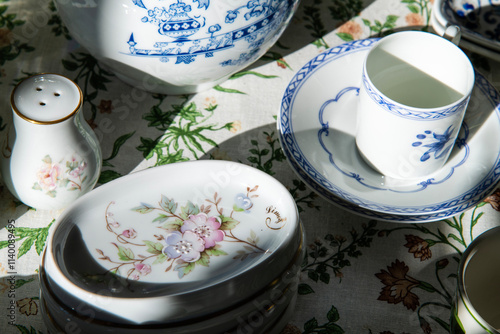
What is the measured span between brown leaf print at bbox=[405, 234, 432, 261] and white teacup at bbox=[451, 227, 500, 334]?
0.06 m

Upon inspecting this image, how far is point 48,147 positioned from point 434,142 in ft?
1.10

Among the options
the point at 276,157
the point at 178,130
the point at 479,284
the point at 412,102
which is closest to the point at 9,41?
Result: the point at 178,130

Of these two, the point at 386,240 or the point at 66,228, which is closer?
the point at 66,228

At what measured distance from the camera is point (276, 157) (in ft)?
2.06

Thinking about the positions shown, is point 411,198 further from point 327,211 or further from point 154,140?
point 154,140

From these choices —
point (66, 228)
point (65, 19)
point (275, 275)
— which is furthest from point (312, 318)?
point (65, 19)

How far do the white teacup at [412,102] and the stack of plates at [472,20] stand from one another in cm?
9

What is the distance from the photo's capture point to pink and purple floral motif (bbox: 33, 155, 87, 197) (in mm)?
532

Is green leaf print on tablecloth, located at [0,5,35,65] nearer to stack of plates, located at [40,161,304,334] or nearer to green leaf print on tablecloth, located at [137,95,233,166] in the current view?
green leaf print on tablecloth, located at [137,95,233,166]

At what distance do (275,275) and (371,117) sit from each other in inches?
7.3

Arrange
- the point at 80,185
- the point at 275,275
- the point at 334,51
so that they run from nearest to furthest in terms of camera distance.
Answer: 1. the point at 275,275
2. the point at 80,185
3. the point at 334,51

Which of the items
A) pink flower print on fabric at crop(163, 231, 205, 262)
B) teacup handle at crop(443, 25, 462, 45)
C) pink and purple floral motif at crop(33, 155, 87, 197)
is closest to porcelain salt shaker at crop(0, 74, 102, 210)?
pink and purple floral motif at crop(33, 155, 87, 197)

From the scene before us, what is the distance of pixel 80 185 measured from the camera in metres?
0.56

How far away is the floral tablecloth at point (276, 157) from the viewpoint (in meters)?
0.54
